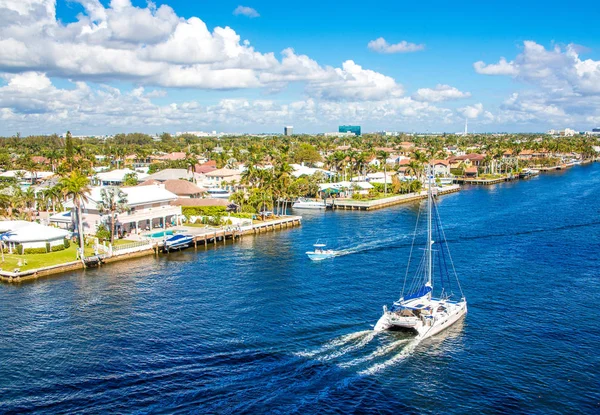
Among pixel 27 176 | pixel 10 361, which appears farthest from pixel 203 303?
pixel 27 176

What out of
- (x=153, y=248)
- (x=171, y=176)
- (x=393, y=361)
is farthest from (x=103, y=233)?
(x=171, y=176)

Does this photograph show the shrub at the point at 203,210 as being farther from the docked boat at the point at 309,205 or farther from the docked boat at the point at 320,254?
the docked boat at the point at 320,254

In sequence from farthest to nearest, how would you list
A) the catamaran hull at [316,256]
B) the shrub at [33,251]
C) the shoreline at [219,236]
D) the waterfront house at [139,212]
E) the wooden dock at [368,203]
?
1. the wooden dock at [368,203]
2. the waterfront house at [139,212]
3. the shrub at [33,251]
4. the catamaran hull at [316,256]
5. the shoreline at [219,236]

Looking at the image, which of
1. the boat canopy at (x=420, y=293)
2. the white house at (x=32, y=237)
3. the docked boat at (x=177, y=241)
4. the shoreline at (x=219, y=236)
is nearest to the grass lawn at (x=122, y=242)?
the shoreline at (x=219, y=236)

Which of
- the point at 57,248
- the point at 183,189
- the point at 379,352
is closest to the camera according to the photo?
the point at 379,352

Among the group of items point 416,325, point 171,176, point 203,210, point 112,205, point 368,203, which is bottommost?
point 416,325

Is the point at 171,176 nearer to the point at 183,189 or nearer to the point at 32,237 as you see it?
the point at 183,189
